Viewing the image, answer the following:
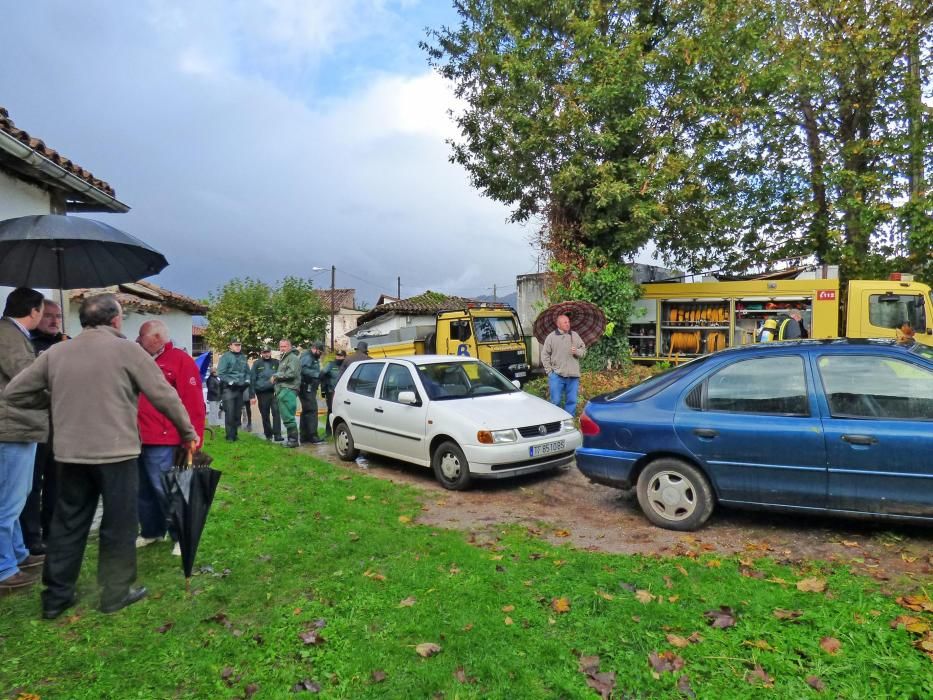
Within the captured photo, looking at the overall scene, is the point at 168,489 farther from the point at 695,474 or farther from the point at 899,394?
the point at 899,394

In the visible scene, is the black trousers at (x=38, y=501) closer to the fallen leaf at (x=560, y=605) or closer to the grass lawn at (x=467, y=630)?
the grass lawn at (x=467, y=630)

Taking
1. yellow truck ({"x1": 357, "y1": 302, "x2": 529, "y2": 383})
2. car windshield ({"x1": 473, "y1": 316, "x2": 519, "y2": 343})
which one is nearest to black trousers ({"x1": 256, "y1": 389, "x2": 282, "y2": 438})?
yellow truck ({"x1": 357, "y1": 302, "x2": 529, "y2": 383})

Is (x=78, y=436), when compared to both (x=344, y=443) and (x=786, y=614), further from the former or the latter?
(x=344, y=443)

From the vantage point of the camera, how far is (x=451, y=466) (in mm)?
7250

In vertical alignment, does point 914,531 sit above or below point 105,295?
below

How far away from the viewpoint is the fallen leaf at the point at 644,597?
3762 millimetres

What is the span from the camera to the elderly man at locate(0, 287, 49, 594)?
12.4 feet

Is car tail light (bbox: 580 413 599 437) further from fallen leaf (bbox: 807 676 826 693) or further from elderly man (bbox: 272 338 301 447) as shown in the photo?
elderly man (bbox: 272 338 301 447)

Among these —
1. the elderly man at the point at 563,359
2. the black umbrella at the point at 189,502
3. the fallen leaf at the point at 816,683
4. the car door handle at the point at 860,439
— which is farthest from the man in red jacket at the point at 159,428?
the elderly man at the point at 563,359

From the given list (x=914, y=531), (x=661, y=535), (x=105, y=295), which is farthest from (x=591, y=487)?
(x=105, y=295)

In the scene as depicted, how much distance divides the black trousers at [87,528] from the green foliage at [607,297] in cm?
1295

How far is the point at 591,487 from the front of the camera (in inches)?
277

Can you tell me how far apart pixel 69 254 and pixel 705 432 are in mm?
5916

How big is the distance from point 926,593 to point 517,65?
1382cm
